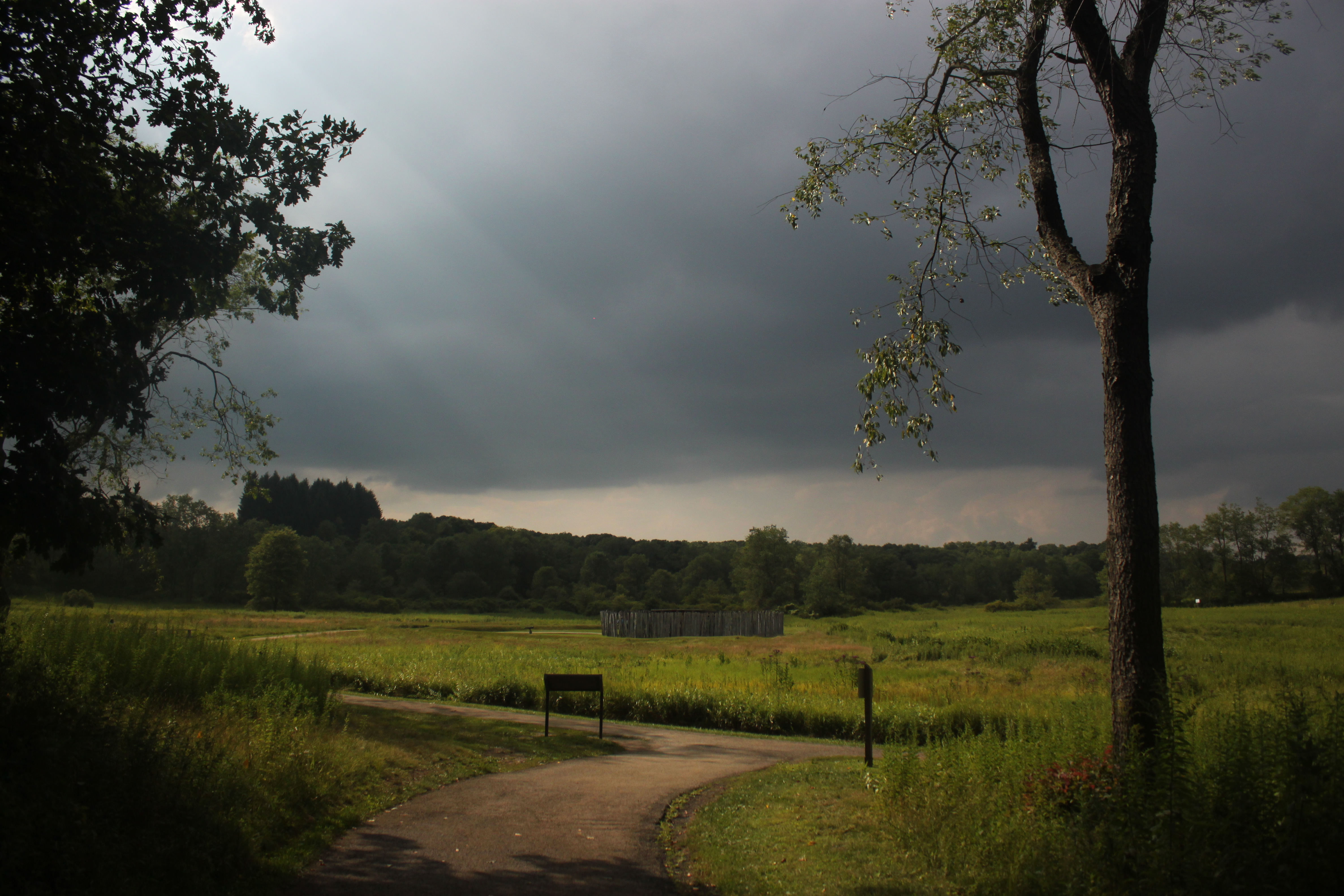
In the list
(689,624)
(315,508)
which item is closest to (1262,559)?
(689,624)

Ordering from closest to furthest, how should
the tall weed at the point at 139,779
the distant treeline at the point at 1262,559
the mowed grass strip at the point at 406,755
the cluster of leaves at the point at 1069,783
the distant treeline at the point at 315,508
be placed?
the tall weed at the point at 139,779
the cluster of leaves at the point at 1069,783
the mowed grass strip at the point at 406,755
the distant treeline at the point at 1262,559
the distant treeline at the point at 315,508

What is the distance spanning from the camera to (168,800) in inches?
265

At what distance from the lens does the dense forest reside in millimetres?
104688

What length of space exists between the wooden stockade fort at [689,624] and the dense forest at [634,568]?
56.2 ft

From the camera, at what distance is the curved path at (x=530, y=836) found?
6535 mm

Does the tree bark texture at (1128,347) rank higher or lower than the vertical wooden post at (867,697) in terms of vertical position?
higher

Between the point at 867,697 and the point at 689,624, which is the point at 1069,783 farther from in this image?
the point at 689,624

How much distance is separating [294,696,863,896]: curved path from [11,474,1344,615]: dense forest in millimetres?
71229

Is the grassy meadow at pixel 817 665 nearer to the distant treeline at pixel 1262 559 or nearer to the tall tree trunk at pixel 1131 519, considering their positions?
the tall tree trunk at pixel 1131 519

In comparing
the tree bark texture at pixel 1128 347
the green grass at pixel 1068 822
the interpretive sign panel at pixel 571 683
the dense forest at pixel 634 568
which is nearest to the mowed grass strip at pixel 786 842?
the green grass at pixel 1068 822

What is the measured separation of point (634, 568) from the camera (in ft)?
447

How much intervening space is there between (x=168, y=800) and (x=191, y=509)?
Answer: 10647 centimetres

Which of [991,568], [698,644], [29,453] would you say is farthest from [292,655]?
[991,568]

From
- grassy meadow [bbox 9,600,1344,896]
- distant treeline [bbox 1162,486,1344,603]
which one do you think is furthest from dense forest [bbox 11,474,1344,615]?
grassy meadow [bbox 9,600,1344,896]
